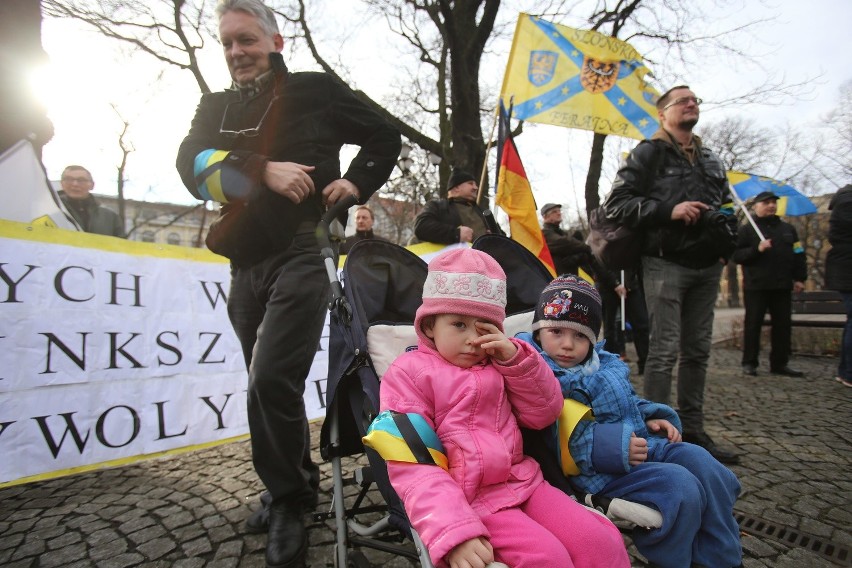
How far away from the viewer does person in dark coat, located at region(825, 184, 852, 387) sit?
4.77 m

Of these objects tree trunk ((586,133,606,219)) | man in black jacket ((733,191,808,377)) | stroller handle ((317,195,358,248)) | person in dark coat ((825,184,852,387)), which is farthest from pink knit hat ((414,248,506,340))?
tree trunk ((586,133,606,219))

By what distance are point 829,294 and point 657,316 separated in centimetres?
819

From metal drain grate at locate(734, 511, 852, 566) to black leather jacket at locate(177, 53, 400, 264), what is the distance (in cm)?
244

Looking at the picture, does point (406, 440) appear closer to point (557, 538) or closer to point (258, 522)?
point (557, 538)

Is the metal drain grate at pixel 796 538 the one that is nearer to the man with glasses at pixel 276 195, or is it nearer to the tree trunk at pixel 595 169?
the man with glasses at pixel 276 195

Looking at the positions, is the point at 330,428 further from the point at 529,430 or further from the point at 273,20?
the point at 273,20

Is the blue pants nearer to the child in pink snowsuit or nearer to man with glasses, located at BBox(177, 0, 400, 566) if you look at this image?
the child in pink snowsuit

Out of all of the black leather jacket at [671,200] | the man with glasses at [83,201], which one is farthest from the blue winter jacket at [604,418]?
the man with glasses at [83,201]

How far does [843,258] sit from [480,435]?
5.60 meters

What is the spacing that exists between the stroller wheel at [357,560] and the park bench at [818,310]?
8579mm

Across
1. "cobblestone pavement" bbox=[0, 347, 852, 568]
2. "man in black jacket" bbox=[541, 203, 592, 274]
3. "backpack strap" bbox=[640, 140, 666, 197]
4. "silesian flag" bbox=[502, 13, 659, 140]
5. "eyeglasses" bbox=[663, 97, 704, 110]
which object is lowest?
"cobblestone pavement" bbox=[0, 347, 852, 568]

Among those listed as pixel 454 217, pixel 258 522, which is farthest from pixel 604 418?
pixel 454 217

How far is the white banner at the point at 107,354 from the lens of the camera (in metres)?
2.55

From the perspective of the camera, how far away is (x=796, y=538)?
205 cm
